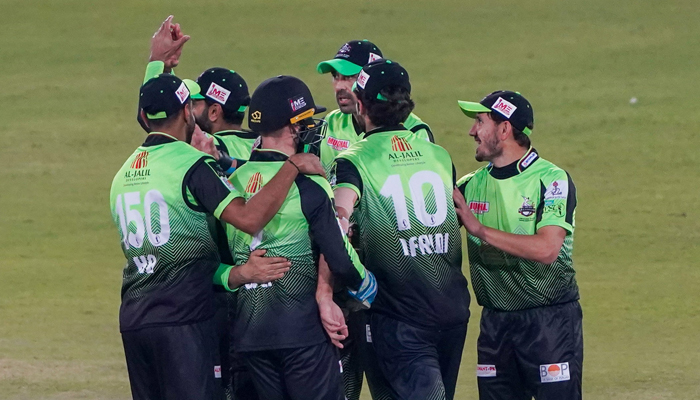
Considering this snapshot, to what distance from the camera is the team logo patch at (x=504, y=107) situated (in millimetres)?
6852

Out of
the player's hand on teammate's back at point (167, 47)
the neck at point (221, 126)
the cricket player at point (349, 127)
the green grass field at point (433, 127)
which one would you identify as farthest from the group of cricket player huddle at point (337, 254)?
the green grass field at point (433, 127)

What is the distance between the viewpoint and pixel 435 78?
19047mm

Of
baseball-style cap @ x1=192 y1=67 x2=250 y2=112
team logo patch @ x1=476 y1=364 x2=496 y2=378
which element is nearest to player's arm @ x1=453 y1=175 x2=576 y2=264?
team logo patch @ x1=476 y1=364 x2=496 y2=378

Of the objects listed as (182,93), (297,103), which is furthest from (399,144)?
(182,93)

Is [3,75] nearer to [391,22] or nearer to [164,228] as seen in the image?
[391,22]

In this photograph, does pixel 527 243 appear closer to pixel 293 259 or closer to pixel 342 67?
pixel 293 259

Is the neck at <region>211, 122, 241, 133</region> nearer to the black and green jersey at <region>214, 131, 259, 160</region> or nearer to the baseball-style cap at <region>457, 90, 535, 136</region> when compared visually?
the black and green jersey at <region>214, 131, 259, 160</region>

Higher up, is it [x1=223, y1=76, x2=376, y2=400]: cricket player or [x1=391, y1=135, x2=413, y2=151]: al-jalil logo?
[x1=391, y1=135, x2=413, y2=151]: al-jalil logo

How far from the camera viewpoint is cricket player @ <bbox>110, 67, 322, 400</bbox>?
20.1ft

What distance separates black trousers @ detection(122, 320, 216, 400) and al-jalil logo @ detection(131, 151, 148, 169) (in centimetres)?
85

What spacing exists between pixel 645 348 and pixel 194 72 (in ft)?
33.7

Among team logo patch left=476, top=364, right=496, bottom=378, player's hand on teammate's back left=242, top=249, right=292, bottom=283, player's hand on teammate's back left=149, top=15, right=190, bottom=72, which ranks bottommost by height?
team logo patch left=476, top=364, right=496, bottom=378

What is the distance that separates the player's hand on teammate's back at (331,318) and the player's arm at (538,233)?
0.97m

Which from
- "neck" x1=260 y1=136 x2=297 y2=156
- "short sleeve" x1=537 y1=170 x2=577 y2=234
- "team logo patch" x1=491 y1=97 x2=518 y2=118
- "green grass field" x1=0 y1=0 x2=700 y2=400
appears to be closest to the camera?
"neck" x1=260 y1=136 x2=297 y2=156
